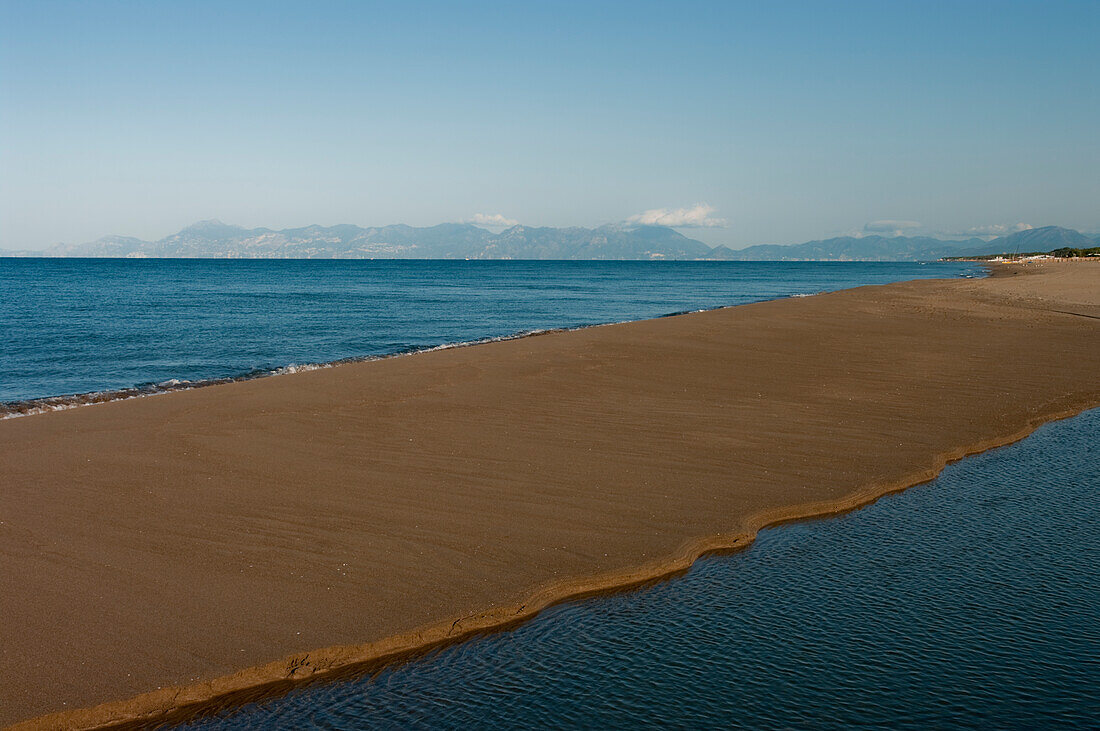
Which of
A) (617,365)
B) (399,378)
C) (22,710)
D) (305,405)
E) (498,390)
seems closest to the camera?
(22,710)

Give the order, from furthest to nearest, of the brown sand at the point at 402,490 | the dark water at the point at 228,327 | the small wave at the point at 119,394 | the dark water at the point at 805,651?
the dark water at the point at 228,327 → the small wave at the point at 119,394 → the brown sand at the point at 402,490 → the dark water at the point at 805,651

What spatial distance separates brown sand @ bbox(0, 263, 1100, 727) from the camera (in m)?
6.45

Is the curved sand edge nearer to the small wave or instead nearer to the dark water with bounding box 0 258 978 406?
the small wave

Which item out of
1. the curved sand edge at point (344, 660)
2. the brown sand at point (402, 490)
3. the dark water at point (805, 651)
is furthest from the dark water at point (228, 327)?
the dark water at point (805, 651)

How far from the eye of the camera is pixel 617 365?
745 inches

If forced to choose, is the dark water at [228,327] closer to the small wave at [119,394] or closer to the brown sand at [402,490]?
the small wave at [119,394]

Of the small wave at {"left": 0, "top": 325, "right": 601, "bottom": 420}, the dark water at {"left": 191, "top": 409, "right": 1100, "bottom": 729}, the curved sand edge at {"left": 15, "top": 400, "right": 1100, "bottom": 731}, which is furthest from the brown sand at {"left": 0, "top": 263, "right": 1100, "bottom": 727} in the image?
the small wave at {"left": 0, "top": 325, "right": 601, "bottom": 420}

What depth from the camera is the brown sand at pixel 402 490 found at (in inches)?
254

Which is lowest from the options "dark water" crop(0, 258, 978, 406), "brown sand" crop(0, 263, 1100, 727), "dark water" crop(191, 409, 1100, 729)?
"dark water" crop(191, 409, 1100, 729)

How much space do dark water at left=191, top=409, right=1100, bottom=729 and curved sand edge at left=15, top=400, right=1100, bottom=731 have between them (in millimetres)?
157

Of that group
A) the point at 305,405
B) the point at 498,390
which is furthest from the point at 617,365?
the point at 305,405

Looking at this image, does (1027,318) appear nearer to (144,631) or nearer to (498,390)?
(498,390)

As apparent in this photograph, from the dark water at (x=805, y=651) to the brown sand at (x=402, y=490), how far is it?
1.61 ft

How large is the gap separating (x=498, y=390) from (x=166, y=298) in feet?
172
